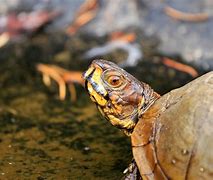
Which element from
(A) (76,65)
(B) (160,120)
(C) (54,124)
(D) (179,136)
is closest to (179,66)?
(A) (76,65)

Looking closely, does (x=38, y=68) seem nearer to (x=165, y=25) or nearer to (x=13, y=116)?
(x=13, y=116)

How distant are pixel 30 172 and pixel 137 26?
272 centimetres

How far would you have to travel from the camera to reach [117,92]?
315 cm

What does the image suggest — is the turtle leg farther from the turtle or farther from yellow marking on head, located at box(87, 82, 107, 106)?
yellow marking on head, located at box(87, 82, 107, 106)

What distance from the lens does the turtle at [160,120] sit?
8.85 ft

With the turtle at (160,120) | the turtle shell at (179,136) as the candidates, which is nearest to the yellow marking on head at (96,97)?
the turtle at (160,120)

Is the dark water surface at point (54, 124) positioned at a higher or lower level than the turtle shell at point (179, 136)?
higher

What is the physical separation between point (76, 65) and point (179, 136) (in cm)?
236

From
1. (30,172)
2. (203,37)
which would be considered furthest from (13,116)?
(203,37)

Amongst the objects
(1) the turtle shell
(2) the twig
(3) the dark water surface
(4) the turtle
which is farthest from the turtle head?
(2) the twig

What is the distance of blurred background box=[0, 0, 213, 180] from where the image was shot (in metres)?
3.49

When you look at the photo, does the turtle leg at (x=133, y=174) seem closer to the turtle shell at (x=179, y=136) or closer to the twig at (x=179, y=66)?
the turtle shell at (x=179, y=136)

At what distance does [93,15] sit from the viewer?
5.83 meters

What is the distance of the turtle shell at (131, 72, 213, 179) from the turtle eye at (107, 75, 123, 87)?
10.0 inches
